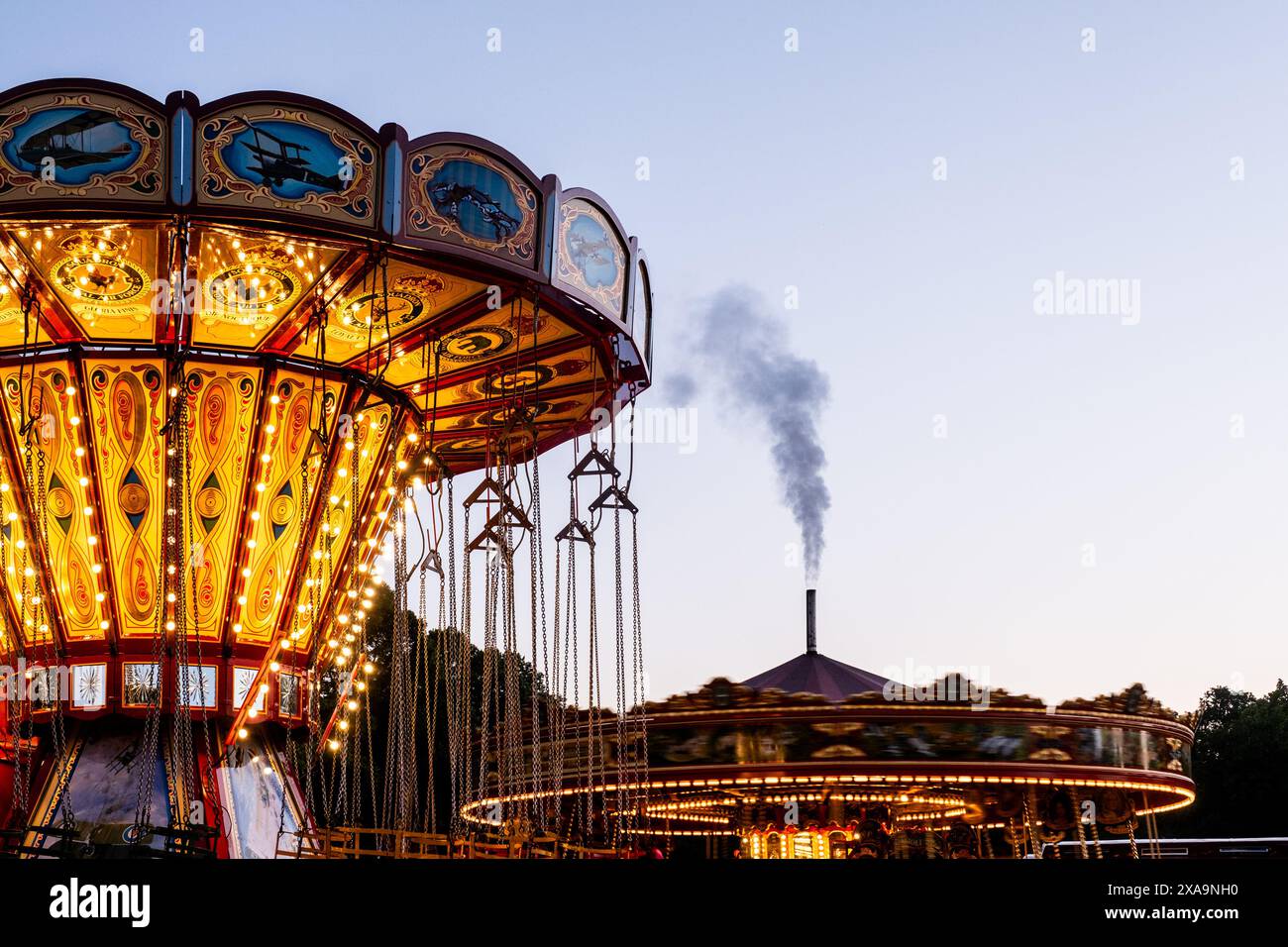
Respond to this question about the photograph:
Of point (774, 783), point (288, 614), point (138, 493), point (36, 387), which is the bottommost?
point (774, 783)

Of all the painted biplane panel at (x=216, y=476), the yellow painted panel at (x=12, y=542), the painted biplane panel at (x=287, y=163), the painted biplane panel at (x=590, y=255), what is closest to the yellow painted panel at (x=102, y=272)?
the painted biplane panel at (x=216, y=476)

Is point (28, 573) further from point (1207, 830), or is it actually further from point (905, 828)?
point (1207, 830)

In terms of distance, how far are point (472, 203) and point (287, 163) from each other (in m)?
1.60

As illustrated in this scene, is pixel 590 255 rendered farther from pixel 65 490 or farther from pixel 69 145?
pixel 65 490

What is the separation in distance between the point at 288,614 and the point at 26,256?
4.16m

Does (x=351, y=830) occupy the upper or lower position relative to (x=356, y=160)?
lower

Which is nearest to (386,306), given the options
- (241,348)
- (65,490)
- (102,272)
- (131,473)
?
(241,348)

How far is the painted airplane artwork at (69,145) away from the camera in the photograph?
1249 cm

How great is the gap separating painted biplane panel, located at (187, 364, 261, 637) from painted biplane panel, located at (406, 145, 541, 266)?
301 cm

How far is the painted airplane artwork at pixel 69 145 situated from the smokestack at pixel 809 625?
1345 centimetres

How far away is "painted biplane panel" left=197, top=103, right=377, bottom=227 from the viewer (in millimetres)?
12711

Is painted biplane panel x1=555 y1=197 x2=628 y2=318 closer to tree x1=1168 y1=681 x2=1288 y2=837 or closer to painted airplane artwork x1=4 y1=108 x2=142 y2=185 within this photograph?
painted airplane artwork x1=4 y1=108 x2=142 y2=185
